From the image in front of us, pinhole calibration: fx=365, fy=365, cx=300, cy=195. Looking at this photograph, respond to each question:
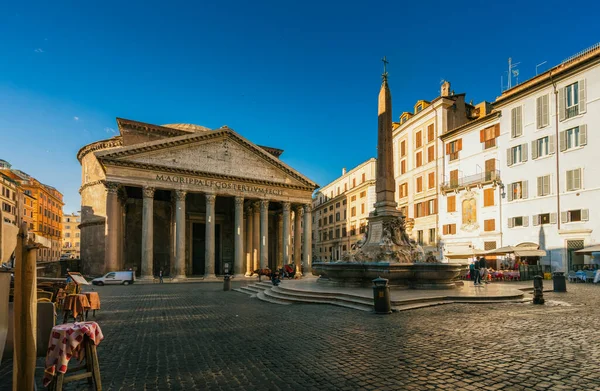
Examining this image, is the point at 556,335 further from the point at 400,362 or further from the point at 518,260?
the point at 518,260

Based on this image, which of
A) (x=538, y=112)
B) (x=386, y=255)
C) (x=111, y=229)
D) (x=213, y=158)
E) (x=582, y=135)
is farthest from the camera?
(x=213, y=158)

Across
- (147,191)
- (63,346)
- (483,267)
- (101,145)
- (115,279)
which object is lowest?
(115,279)

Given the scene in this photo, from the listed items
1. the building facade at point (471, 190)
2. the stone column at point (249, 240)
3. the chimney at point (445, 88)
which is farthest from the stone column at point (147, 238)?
the chimney at point (445, 88)

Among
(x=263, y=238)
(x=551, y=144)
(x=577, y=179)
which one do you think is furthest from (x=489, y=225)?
(x=263, y=238)

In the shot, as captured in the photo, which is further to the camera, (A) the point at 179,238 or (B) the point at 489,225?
(B) the point at 489,225

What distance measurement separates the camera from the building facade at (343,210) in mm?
48094

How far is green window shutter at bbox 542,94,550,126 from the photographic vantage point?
26.0 m

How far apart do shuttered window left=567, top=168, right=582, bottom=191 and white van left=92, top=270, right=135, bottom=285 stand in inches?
1214

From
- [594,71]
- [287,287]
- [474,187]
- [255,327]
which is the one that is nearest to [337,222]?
[474,187]

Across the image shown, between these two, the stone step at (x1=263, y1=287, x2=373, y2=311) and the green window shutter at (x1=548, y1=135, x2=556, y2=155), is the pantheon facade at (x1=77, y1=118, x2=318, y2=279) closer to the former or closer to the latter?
the stone step at (x1=263, y1=287, x2=373, y2=311)

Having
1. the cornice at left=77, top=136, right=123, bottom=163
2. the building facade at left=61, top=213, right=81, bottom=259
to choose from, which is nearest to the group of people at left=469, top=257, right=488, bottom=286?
the cornice at left=77, top=136, right=123, bottom=163

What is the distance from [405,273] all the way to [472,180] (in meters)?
21.5

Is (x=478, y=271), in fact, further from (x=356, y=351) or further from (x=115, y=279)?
(x=115, y=279)

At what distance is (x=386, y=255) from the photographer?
44.7 feet
